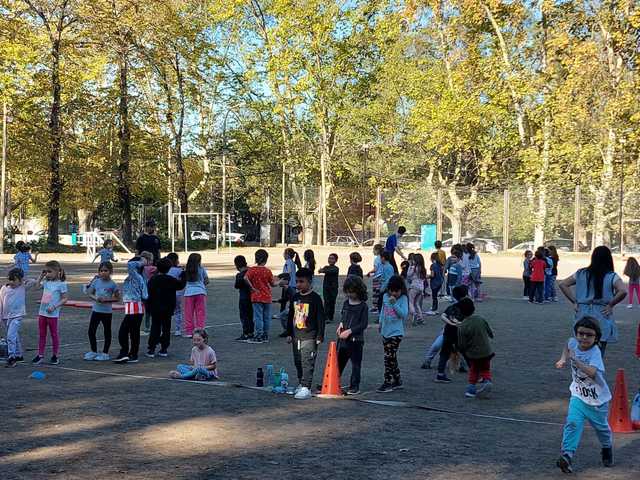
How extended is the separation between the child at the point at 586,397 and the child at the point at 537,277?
16825mm

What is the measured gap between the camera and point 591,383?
703 cm

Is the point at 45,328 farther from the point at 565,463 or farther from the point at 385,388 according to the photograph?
the point at 565,463

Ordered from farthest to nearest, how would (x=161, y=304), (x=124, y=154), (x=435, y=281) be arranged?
(x=124, y=154) < (x=435, y=281) < (x=161, y=304)

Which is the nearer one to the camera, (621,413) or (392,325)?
(621,413)

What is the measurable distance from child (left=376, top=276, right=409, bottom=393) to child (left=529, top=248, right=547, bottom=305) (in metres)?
13.9

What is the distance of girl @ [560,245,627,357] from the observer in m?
9.32

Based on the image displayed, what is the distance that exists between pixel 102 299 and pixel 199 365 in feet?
7.21

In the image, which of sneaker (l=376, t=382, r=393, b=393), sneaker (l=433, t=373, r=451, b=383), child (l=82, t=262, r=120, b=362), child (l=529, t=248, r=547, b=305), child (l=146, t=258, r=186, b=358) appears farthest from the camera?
child (l=529, t=248, r=547, b=305)

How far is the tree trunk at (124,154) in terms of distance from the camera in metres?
50.4

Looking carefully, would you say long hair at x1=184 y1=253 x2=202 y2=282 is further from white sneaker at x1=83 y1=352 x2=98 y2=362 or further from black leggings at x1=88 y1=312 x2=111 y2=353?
white sneaker at x1=83 y1=352 x2=98 y2=362

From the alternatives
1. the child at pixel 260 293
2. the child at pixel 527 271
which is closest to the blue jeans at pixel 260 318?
the child at pixel 260 293

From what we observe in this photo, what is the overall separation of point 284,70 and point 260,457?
5242cm

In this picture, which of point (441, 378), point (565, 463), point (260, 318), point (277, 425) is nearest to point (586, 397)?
point (565, 463)

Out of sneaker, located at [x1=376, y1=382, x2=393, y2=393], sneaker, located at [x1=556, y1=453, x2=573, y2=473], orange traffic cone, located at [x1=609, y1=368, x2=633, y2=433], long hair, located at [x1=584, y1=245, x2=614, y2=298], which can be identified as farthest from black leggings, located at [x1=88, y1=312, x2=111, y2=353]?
sneaker, located at [x1=556, y1=453, x2=573, y2=473]
